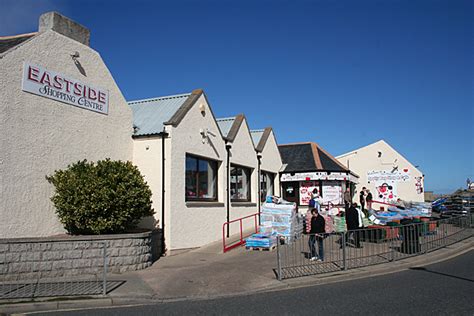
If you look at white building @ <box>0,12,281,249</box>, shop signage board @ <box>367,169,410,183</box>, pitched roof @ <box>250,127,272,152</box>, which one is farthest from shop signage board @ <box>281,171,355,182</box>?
white building @ <box>0,12,281,249</box>

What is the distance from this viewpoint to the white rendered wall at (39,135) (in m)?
9.42

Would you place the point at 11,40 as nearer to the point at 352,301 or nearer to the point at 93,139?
the point at 93,139

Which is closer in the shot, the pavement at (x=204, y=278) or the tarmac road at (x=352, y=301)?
the tarmac road at (x=352, y=301)

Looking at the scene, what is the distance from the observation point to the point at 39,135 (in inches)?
406

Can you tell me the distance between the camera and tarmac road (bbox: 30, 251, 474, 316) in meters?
6.73

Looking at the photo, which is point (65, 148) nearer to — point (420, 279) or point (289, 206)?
point (289, 206)

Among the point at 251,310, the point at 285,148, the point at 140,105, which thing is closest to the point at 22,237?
the point at 251,310

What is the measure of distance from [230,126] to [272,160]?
4.40m

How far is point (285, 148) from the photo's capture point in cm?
2673

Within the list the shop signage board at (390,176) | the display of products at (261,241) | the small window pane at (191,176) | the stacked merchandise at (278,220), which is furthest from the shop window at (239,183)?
the shop signage board at (390,176)

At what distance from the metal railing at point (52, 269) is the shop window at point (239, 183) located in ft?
26.9

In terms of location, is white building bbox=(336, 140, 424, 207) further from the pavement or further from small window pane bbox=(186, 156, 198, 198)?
small window pane bbox=(186, 156, 198, 198)

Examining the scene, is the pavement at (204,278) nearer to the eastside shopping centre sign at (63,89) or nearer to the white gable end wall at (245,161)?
the white gable end wall at (245,161)

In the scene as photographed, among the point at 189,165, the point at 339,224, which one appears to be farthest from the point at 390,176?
the point at 189,165
